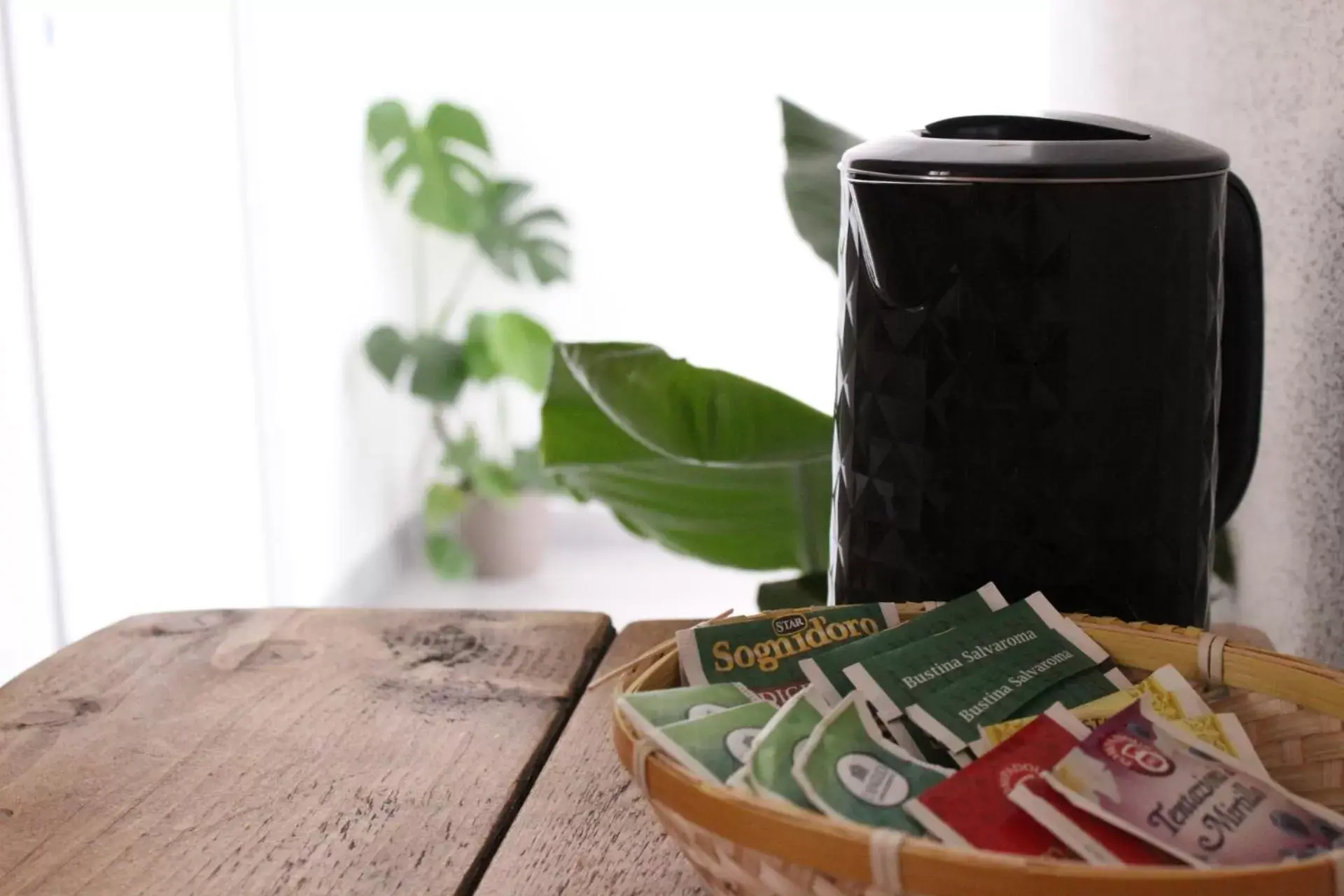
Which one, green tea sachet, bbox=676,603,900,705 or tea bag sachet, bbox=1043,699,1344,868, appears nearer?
tea bag sachet, bbox=1043,699,1344,868

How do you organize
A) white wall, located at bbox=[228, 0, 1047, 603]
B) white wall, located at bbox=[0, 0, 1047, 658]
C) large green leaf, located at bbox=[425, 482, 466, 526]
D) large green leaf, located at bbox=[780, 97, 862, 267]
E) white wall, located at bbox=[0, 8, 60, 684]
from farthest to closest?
large green leaf, located at bbox=[425, 482, 466, 526], white wall, located at bbox=[228, 0, 1047, 603], white wall, located at bbox=[0, 0, 1047, 658], white wall, located at bbox=[0, 8, 60, 684], large green leaf, located at bbox=[780, 97, 862, 267]

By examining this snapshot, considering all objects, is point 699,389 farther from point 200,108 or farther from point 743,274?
point 743,274

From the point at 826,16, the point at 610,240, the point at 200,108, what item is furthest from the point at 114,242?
the point at 826,16

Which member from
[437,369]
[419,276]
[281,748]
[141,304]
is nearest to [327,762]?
[281,748]

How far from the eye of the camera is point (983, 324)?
1.77ft

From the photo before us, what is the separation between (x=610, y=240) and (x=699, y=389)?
2359 mm

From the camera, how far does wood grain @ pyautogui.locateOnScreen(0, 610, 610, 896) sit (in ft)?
1.65

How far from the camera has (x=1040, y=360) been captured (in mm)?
539

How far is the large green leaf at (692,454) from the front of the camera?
2.63 feet

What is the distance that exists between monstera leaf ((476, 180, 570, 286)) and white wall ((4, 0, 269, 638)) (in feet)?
2.13

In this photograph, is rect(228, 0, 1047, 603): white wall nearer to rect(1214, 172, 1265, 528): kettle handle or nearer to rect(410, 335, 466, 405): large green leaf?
rect(410, 335, 466, 405): large green leaf

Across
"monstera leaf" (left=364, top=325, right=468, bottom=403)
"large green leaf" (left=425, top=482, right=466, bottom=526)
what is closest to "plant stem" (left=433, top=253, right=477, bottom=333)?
"monstera leaf" (left=364, top=325, right=468, bottom=403)

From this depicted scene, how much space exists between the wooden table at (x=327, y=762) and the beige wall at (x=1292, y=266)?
36 centimetres

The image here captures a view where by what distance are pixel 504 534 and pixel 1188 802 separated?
9.20ft
